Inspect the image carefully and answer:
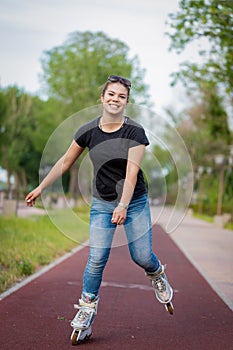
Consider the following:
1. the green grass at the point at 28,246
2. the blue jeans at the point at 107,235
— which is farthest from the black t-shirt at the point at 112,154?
the green grass at the point at 28,246

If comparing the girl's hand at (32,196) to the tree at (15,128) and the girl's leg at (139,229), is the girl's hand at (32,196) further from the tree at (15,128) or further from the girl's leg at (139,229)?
the tree at (15,128)

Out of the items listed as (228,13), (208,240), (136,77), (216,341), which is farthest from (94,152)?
(136,77)

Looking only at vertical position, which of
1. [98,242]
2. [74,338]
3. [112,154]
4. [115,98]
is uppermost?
[115,98]

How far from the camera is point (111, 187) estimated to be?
17.4ft

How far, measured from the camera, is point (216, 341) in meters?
5.73

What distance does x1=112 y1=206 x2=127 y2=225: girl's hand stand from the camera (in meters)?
5.14

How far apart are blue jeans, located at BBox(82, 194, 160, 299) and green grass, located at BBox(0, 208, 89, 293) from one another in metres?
0.67

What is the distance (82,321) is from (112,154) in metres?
1.39

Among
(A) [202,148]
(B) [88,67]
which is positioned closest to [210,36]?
(B) [88,67]

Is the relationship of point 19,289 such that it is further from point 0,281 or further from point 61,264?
point 61,264

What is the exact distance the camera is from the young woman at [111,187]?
5.25 metres

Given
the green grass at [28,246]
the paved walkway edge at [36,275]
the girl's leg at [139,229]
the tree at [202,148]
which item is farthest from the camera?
the tree at [202,148]

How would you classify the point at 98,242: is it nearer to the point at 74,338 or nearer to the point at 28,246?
the point at 74,338

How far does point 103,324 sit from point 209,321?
3.92ft
